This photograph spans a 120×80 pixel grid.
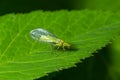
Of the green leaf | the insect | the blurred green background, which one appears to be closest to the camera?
the green leaf

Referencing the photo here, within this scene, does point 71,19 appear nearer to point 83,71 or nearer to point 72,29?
point 72,29

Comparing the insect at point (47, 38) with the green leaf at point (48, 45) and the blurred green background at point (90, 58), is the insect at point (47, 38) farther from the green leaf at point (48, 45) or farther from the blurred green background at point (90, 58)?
the blurred green background at point (90, 58)

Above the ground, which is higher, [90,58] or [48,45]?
[48,45]

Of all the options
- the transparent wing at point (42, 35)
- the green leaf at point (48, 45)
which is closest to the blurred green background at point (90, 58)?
the green leaf at point (48, 45)

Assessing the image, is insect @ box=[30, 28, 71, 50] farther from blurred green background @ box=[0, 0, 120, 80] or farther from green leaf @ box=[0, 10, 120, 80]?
blurred green background @ box=[0, 0, 120, 80]

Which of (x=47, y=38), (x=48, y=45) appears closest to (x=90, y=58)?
(x=47, y=38)

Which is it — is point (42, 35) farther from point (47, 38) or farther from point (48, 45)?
point (48, 45)

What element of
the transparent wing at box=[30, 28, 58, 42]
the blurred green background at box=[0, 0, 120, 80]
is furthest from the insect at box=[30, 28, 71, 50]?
the blurred green background at box=[0, 0, 120, 80]
